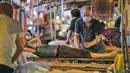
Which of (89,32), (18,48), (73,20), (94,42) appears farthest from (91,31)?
(18,48)

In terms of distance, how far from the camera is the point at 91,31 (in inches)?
135

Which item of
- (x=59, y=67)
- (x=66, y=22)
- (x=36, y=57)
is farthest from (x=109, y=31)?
(x=59, y=67)

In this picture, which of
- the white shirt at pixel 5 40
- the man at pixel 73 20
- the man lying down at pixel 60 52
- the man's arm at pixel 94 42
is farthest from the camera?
the man at pixel 73 20

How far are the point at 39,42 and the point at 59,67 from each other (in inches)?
64.8

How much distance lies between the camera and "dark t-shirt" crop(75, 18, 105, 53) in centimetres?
339

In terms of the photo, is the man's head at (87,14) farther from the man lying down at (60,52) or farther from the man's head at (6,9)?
the man's head at (6,9)

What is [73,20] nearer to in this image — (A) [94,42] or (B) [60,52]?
(A) [94,42]

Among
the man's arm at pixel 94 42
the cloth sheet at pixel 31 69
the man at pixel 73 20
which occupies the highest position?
the man at pixel 73 20

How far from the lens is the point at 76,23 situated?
141 inches

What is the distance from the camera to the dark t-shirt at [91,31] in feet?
11.1

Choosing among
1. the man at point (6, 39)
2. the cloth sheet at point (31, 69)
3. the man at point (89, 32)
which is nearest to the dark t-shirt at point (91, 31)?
the man at point (89, 32)

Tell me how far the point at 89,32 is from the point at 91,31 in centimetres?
3

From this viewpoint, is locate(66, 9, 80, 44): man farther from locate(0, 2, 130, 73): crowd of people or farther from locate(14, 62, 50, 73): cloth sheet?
locate(14, 62, 50, 73): cloth sheet

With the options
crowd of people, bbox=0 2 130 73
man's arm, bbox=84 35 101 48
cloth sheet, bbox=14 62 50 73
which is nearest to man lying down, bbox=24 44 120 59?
crowd of people, bbox=0 2 130 73
